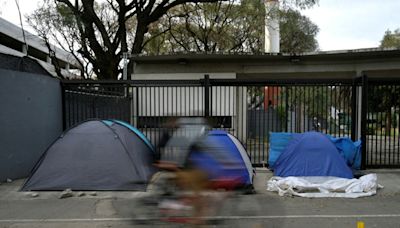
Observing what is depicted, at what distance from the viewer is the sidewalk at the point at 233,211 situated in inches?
239

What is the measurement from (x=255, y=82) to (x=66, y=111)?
17.8ft

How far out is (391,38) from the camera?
116 ft

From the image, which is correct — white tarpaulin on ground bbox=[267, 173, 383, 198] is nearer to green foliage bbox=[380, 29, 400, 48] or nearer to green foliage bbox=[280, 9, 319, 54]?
green foliage bbox=[280, 9, 319, 54]

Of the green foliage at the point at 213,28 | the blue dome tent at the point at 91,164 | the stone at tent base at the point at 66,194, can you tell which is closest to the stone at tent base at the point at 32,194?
the blue dome tent at the point at 91,164

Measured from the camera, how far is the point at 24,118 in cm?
973

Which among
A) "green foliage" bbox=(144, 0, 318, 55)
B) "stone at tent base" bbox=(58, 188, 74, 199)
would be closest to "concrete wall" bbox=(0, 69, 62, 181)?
"stone at tent base" bbox=(58, 188, 74, 199)

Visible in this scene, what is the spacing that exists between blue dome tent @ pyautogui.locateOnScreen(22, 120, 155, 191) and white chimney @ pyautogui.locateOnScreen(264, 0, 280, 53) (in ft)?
49.2

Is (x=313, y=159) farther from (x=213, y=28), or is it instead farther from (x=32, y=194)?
(x=213, y=28)

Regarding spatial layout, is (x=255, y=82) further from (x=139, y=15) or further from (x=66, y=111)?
(x=139, y=15)

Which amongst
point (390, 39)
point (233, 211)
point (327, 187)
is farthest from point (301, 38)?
point (233, 211)

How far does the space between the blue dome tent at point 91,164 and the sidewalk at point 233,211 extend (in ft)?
0.91

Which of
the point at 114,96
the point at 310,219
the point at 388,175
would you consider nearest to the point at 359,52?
the point at 388,175

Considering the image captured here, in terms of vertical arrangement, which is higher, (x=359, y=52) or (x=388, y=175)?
(x=359, y=52)

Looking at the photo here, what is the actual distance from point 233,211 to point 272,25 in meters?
18.6
